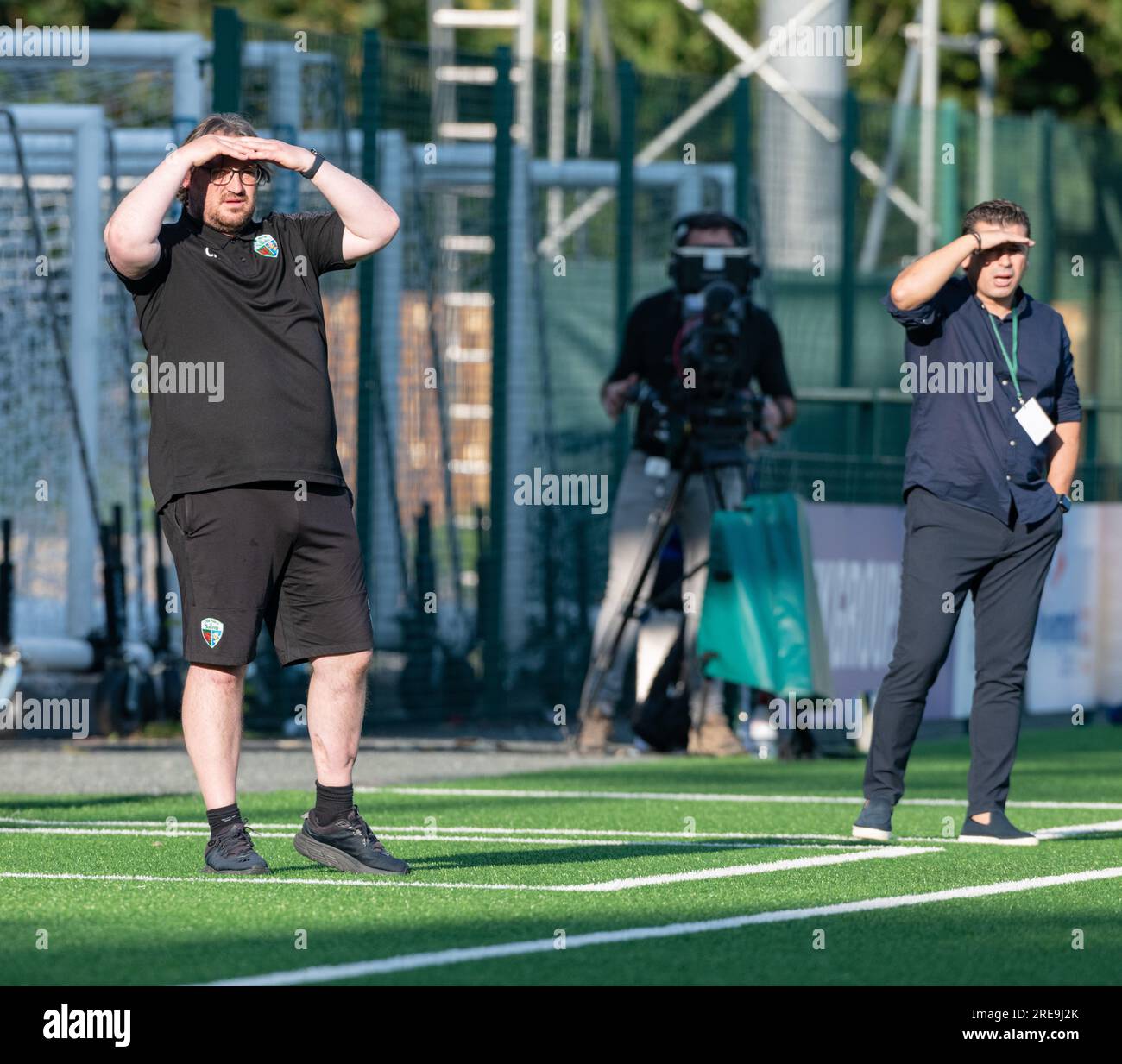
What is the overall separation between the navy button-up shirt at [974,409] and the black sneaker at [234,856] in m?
2.44

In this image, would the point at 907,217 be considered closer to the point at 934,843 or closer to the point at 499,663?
the point at 499,663

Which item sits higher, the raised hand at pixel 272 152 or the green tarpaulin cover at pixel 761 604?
the raised hand at pixel 272 152

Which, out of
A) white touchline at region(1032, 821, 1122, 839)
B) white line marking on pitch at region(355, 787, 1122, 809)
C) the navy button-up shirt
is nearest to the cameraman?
white line marking on pitch at region(355, 787, 1122, 809)

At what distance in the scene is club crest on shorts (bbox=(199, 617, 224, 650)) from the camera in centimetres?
707

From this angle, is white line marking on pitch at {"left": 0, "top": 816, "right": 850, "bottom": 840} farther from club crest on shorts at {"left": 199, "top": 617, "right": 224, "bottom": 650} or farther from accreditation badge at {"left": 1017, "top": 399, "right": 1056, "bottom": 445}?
club crest on shorts at {"left": 199, "top": 617, "right": 224, "bottom": 650}

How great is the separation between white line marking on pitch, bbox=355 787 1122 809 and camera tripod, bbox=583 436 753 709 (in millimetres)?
2185

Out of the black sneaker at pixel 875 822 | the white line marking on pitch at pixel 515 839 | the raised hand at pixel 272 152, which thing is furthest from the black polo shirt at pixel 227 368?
the black sneaker at pixel 875 822

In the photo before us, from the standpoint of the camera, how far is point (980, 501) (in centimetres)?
822

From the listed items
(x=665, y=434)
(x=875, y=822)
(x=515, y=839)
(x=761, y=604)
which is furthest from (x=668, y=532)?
(x=875, y=822)

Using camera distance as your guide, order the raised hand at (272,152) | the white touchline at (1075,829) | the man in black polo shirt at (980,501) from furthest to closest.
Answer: the white touchline at (1075,829) < the man in black polo shirt at (980,501) < the raised hand at (272,152)

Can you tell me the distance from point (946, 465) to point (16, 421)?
7.66 meters

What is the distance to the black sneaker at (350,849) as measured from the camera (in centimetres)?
723

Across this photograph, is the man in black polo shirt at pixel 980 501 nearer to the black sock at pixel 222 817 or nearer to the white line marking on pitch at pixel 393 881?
the white line marking on pitch at pixel 393 881
